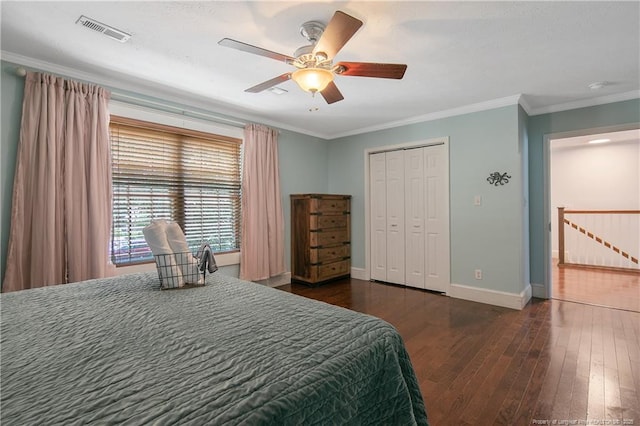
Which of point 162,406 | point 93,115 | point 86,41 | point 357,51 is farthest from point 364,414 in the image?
point 93,115

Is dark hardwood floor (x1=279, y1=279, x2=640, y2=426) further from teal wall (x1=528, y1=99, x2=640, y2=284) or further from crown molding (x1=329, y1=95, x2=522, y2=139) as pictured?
crown molding (x1=329, y1=95, x2=522, y2=139)

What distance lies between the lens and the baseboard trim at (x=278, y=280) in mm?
4332

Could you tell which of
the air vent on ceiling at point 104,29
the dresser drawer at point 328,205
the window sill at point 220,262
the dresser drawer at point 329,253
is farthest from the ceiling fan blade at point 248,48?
the dresser drawer at point 329,253

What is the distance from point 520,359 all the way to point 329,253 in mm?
2719

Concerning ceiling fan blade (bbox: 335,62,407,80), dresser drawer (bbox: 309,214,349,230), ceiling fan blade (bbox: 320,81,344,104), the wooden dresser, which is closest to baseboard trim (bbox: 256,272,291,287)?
the wooden dresser

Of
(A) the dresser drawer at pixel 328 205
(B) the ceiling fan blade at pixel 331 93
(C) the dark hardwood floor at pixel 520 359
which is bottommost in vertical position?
(C) the dark hardwood floor at pixel 520 359

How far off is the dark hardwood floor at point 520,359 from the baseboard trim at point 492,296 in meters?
0.11

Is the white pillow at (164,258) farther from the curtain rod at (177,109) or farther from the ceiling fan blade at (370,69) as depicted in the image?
the curtain rod at (177,109)

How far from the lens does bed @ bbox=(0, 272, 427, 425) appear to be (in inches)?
27.5

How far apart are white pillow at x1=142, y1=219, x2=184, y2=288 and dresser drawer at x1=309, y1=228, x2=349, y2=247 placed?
2.64 metres

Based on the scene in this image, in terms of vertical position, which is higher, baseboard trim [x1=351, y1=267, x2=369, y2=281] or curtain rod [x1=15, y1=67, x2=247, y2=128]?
curtain rod [x1=15, y1=67, x2=247, y2=128]

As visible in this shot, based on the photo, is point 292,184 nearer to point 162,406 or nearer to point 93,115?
point 93,115

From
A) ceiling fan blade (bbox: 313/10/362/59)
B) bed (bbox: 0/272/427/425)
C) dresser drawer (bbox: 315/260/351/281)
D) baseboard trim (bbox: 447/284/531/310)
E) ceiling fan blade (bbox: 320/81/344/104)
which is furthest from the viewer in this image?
dresser drawer (bbox: 315/260/351/281)

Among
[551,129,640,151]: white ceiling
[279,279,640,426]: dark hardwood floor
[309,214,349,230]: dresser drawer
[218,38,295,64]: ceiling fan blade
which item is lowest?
[279,279,640,426]: dark hardwood floor
